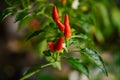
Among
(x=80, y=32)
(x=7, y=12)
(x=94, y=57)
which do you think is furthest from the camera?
(x=80, y=32)

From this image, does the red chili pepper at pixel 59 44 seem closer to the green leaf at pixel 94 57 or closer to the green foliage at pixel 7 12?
the green leaf at pixel 94 57

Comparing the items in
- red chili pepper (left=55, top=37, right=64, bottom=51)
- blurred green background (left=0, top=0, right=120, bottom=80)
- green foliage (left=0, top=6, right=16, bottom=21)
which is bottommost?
blurred green background (left=0, top=0, right=120, bottom=80)

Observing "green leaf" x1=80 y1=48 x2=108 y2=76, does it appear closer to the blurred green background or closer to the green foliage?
the blurred green background

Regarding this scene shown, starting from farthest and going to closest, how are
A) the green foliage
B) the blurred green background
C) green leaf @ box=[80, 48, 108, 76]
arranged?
the blurred green background, the green foliage, green leaf @ box=[80, 48, 108, 76]

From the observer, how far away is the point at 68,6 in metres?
1.68

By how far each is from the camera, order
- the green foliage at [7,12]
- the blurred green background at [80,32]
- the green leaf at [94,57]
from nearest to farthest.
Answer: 1. the green leaf at [94,57]
2. the green foliage at [7,12]
3. the blurred green background at [80,32]

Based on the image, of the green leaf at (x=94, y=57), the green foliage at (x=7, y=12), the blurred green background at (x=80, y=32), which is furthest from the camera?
the blurred green background at (x=80, y=32)

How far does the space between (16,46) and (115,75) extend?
6.54ft

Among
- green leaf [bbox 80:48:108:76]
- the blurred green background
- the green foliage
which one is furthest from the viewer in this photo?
the blurred green background

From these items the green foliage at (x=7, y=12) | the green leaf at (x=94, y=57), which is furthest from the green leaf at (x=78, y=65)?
the green foliage at (x=7, y=12)

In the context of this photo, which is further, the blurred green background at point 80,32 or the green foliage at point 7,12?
the blurred green background at point 80,32

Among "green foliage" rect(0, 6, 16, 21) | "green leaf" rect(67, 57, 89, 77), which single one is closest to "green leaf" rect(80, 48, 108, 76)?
"green leaf" rect(67, 57, 89, 77)

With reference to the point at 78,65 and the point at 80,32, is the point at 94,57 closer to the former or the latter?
the point at 78,65

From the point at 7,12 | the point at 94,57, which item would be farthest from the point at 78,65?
the point at 7,12
